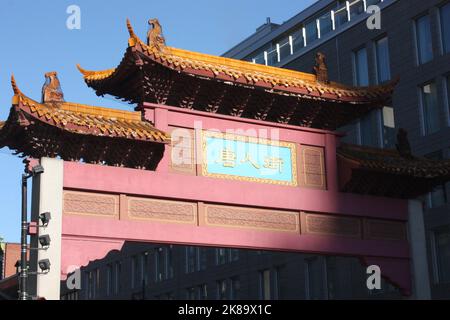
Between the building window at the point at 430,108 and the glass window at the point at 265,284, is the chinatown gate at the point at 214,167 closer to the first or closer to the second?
the building window at the point at 430,108

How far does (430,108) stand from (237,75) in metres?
16.7

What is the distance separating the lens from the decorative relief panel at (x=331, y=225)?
19.4 metres

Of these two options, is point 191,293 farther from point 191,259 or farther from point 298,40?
point 298,40

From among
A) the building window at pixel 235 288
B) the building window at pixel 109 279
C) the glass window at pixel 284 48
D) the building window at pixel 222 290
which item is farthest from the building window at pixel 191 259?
the glass window at pixel 284 48

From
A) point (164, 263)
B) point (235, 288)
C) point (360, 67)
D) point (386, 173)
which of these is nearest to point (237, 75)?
point (386, 173)

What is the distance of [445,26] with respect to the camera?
32281 millimetres

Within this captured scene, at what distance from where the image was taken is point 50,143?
659 inches

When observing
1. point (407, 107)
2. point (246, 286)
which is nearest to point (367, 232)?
point (407, 107)

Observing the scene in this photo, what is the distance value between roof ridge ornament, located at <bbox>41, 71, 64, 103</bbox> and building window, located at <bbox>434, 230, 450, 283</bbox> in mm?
18780

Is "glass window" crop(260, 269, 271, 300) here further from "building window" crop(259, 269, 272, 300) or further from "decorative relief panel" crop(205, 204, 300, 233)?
"decorative relief panel" crop(205, 204, 300, 233)

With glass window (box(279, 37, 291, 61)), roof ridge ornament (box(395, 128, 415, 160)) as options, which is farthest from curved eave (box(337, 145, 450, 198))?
glass window (box(279, 37, 291, 61))
